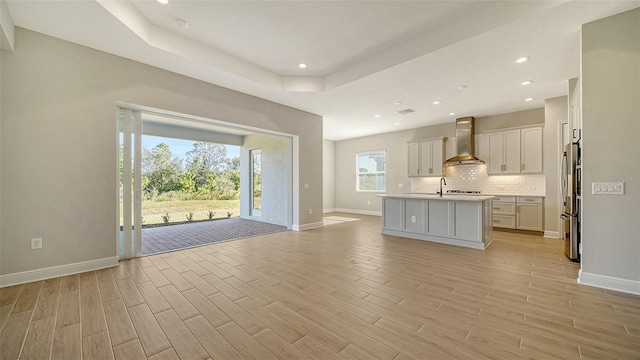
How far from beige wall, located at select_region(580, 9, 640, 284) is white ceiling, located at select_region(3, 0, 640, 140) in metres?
0.32

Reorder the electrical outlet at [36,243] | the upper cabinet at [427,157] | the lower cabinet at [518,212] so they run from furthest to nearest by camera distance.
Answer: the upper cabinet at [427,157] < the lower cabinet at [518,212] < the electrical outlet at [36,243]

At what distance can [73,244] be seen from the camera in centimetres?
303

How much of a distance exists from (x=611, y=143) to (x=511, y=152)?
3730mm

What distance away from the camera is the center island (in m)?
4.20

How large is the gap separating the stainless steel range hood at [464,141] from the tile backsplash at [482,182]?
0.44m

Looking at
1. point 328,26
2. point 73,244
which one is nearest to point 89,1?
point 328,26

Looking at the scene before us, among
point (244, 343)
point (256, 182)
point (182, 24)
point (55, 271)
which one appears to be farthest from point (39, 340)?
point (256, 182)

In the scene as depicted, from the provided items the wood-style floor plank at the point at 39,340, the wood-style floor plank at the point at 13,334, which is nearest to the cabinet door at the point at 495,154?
the wood-style floor plank at the point at 39,340

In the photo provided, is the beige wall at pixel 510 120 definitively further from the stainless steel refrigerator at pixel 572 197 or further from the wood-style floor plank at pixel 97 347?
the wood-style floor plank at pixel 97 347

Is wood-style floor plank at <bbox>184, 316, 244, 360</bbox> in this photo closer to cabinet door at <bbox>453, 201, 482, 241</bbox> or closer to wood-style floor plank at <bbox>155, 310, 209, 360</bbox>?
wood-style floor plank at <bbox>155, 310, 209, 360</bbox>

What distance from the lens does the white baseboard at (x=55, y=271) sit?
2662mm

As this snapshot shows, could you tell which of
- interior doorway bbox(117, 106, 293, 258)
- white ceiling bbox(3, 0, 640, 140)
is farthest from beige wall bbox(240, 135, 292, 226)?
white ceiling bbox(3, 0, 640, 140)

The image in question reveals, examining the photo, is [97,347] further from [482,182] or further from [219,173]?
[482,182]

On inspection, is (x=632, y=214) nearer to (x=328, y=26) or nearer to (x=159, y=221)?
(x=328, y=26)
